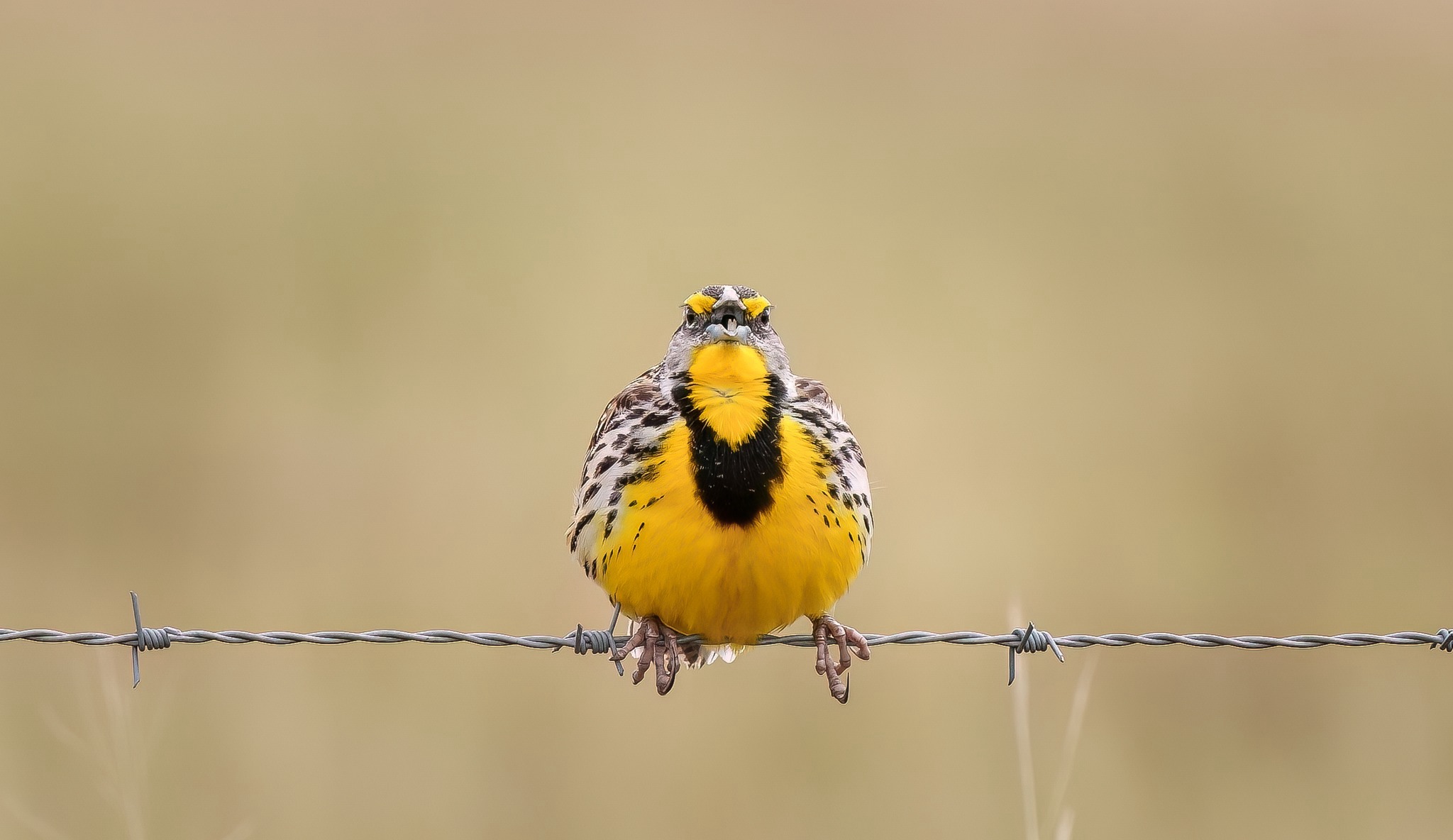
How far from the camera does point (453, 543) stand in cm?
535

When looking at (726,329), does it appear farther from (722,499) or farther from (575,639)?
(575,639)

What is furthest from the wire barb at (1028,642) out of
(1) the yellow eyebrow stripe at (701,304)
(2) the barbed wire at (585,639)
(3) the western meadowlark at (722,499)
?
(1) the yellow eyebrow stripe at (701,304)

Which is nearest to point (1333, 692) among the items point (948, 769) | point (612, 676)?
point (948, 769)

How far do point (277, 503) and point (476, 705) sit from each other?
1283 mm

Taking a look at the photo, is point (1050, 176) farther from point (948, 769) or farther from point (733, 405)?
point (733, 405)

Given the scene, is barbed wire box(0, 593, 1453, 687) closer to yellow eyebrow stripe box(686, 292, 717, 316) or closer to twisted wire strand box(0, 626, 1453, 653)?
twisted wire strand box(0, 626, 1453, 653)

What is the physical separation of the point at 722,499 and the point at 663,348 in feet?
9.10

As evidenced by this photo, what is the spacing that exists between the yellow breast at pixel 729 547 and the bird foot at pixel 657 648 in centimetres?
9

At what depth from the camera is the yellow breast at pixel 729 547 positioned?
328 centimetres

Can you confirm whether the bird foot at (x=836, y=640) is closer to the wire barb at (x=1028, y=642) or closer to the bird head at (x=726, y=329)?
the wire barb at (x=1028, y=642)

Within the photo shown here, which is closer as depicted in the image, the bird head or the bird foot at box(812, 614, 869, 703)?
the bird head

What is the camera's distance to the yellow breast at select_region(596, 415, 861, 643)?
328cm

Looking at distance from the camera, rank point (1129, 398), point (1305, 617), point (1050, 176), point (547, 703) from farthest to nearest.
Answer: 1. point (1050, 176)
2. point (1129, 398)
3. point (1305, 617)
4. point (547, 703)

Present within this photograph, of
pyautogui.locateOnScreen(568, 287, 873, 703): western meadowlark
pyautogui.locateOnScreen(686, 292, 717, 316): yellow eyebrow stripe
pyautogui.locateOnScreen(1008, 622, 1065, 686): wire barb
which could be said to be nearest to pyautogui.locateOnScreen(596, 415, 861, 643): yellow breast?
pyautogui.locateOnScreen(568, 287, 873, 703): western meadowlark
